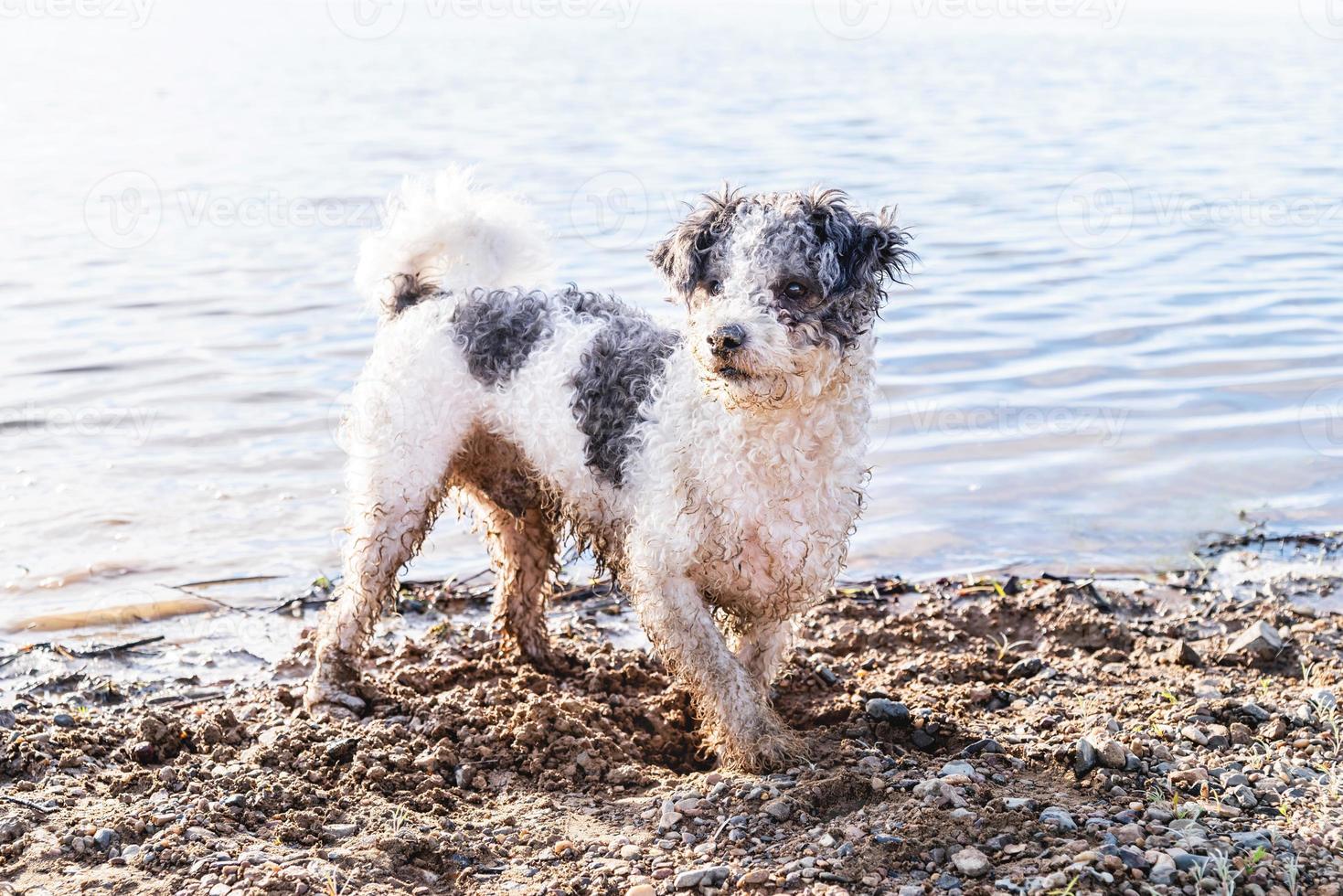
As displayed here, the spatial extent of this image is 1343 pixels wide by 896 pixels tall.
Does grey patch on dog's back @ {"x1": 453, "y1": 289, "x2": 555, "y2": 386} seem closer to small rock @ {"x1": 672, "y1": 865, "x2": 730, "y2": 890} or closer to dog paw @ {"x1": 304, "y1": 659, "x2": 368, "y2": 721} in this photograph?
dog paw @ {"x1": 304, "y1": 659, "x2": 368, "y2": 721}

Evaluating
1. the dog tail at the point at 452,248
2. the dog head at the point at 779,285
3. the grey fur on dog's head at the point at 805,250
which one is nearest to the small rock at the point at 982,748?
the dog head at the point at 779,285

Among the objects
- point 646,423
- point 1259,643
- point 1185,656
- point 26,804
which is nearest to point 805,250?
point 646,423

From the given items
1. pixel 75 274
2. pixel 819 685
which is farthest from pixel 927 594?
pixel 75 274

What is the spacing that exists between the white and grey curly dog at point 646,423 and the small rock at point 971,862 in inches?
35.7

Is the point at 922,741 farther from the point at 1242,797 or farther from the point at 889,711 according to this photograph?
the point at 1242,797

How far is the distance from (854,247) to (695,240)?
52 centimetres

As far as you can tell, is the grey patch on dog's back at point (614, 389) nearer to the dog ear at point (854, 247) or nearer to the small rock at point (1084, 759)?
the dog ear at point (854, 247)

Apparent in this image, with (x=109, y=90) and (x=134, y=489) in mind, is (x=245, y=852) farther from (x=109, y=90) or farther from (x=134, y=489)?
(x=109, y=90)

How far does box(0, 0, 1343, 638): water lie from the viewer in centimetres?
728

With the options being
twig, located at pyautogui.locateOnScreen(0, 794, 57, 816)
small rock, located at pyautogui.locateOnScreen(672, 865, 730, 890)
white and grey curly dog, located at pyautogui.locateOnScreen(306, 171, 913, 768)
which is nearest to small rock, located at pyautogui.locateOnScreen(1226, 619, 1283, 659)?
white and grey curly dog, located at pyautogui.locateOnScreen(306, 171, 913, 768)

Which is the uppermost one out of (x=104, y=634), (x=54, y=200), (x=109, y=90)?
(x=109, y=90)

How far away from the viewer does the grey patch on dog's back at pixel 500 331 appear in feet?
16.2

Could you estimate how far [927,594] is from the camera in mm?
6270

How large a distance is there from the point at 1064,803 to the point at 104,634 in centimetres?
433
